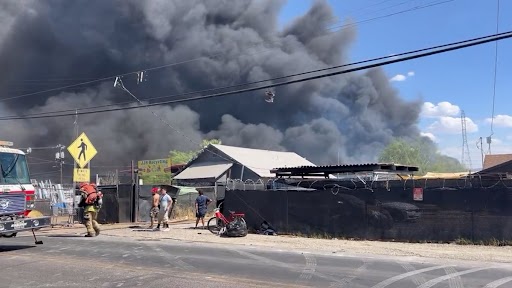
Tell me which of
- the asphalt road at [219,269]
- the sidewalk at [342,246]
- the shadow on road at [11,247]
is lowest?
the sidewalk at [342,246]

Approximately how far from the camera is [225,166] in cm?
4444

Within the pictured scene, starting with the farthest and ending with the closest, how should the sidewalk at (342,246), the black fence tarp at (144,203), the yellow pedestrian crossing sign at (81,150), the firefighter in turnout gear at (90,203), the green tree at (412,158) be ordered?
the green tree at (412,158), the black fence tarp at (144,203), the yellow pedestrian crossing sign at (81,150), the firefighter in turnout gear at (90,203), the sidewalk at (342,246)

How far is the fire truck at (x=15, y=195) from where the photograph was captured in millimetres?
12250

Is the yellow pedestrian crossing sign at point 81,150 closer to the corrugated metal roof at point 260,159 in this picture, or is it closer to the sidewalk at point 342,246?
the sidewalk at point 342,246

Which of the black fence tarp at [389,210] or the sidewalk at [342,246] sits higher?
the black fence tarp at [389,210]

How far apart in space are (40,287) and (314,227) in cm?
1060

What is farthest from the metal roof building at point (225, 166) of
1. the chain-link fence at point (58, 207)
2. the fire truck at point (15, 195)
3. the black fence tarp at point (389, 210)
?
the fire truck at point (15, 195)

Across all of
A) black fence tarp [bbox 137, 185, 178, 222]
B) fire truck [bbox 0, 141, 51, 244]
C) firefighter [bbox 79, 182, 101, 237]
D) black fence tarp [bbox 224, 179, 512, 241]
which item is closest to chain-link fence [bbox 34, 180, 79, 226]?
black fence tarp [bbox 137, 185, 178, 222]

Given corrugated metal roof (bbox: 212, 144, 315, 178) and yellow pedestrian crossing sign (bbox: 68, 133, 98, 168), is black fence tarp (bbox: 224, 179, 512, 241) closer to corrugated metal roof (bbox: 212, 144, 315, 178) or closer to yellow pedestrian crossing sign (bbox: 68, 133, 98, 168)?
yellow pedestrian crossing sign (bbox: 68, 133, 98, 168)

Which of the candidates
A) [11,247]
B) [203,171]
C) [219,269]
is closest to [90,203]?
[11,247]

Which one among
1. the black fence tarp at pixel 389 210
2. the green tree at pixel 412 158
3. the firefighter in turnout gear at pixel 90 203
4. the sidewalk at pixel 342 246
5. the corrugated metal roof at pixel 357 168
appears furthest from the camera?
the green tree at pixel 412 158

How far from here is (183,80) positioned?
257 feet

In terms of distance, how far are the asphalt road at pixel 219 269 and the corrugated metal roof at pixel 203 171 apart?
30.1m

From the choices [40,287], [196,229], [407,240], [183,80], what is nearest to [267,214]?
[196,229]
